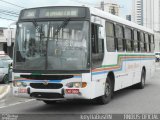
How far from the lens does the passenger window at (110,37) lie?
41.4 ft

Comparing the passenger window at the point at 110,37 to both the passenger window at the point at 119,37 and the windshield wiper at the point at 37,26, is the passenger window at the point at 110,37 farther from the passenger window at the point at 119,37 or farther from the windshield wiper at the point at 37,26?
the windshield wiper at the point at 37,26

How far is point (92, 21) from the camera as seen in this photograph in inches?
439

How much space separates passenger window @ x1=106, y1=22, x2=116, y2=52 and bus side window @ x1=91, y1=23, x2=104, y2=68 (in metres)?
0.77

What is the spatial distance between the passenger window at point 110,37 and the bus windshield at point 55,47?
190 centimetres

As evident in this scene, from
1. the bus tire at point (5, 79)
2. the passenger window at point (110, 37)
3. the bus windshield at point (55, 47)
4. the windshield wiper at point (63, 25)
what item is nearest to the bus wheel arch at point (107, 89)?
the passenger window at point (110, 37)

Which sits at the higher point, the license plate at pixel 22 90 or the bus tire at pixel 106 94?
the license plate at pixel 22 90

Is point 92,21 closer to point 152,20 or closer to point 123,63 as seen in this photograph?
point 123,63

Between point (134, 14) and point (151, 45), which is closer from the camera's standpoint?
point (151, 45)

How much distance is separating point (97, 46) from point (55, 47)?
4.36 feet

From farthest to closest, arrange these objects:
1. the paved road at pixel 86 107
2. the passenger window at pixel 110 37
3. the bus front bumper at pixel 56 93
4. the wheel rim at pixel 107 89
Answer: the passenger window at pixel 110 37, the wheel rim at pixel 107 89, the paved road at pixel 86 107, the bus front bumper at pixel 56 93

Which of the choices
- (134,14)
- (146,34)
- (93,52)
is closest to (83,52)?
(93,52)

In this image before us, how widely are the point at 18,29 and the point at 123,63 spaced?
467 cm

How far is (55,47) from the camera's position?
10.8 metres

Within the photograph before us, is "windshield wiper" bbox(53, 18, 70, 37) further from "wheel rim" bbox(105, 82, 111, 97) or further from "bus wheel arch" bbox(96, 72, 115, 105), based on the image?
"wheel rim" bbox(105, 82, 111, 97)
